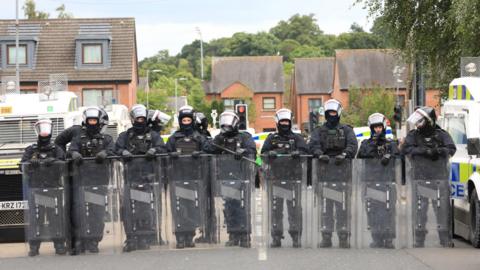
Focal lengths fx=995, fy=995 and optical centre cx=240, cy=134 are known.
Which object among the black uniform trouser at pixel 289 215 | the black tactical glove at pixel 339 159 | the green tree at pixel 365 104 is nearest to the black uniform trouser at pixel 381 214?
the black tactical glove at pixel 339 159

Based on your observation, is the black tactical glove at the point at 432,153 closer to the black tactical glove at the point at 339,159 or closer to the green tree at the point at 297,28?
the black tactical glove at the point at 339,159

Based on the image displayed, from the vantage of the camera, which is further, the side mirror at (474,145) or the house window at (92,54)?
the house window at (92,54)

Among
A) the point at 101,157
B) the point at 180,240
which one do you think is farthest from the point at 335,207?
the point at 101,157

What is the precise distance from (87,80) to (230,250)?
4510cm

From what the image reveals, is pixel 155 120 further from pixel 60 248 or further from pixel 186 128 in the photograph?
pixel 60 248

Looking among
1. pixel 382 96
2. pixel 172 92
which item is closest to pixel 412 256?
pixel 382 96

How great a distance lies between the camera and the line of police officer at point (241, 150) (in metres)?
14.1

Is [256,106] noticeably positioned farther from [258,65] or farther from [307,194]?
[307,194]

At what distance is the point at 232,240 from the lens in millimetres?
14336

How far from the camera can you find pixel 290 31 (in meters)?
177

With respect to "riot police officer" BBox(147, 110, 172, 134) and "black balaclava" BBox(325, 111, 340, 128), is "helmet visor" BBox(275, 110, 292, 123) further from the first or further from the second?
"riot police officer" BBox(147, 110, 172, 134)

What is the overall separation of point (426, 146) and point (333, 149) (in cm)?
136

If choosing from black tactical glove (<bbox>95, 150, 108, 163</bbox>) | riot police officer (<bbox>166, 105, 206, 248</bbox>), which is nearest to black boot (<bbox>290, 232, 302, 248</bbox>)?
riot police officer (<bbox>166, 105, 206, 248</bbox>)

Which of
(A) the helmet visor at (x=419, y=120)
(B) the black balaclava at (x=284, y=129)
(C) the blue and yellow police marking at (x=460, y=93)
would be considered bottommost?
(B) the black balaclava at (x=284, y=129)
